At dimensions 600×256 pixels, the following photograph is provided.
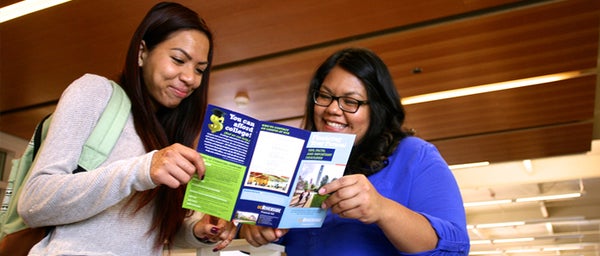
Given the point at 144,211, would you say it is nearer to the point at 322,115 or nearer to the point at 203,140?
the point at 203,140

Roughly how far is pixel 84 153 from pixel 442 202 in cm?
99

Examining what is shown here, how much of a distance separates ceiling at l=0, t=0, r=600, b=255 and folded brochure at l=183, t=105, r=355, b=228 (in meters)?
2.78

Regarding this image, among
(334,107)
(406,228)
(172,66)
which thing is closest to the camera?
(406,228)

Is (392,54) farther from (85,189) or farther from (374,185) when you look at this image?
(85,189)

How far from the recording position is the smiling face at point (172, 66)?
1.79 metres

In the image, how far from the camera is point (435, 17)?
171 inches

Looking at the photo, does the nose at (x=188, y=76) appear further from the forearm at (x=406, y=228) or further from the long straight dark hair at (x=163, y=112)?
the forearm at (x=406, y=228)

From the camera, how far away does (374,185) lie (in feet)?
5.91

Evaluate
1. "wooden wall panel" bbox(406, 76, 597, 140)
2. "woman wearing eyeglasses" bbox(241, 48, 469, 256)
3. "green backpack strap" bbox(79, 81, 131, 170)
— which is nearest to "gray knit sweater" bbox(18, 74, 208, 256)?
"green backpack strap" bbox(79, 81, 131, 170)

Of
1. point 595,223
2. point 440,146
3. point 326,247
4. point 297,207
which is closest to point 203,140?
point 297,207

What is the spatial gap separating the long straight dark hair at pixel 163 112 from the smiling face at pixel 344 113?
422mm

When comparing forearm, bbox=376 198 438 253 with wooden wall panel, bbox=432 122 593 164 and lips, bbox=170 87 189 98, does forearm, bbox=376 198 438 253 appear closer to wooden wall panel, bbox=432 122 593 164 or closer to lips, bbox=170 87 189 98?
lips, bbox=170 87 189 98

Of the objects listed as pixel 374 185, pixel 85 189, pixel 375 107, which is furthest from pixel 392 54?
pixel 85 189

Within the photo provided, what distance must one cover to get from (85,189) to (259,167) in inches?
16.7
